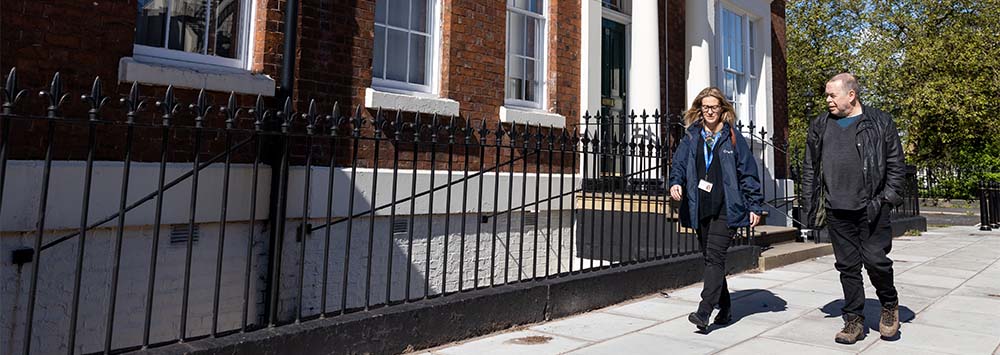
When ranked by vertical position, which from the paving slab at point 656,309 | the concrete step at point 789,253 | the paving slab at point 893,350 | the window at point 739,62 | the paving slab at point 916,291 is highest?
the window at point 739,62

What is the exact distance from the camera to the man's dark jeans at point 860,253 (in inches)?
179

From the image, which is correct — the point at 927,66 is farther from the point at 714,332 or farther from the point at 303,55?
the point at 303,55

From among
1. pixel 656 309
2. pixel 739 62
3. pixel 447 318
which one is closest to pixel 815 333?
pixel 656 309

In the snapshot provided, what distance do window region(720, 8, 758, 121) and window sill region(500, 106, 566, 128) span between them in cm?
524

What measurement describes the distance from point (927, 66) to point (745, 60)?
14.0m

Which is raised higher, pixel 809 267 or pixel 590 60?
pixel 590 60

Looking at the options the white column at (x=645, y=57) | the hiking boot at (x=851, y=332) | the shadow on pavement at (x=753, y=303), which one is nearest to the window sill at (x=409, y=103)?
the shadow on pavement at (x=753, y=303)

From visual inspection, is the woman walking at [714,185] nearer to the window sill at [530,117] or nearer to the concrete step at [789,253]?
the window sill at [530,117]

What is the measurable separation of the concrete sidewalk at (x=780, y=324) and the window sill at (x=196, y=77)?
8.75 feet

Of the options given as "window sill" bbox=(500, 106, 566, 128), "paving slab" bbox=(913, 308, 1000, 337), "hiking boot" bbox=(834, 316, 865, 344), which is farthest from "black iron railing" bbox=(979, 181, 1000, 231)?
"hiking boot" bbox=(834, 316, 865, 344)

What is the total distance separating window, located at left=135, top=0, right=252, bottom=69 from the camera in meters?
5.21

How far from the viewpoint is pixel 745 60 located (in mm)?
13289

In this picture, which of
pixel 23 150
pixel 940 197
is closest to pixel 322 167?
pixel 23 150

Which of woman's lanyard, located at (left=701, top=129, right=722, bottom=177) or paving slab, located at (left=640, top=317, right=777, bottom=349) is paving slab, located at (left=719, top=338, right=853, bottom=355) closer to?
paving slab, located at (left=640, top=317, right=777, bottom=349)
